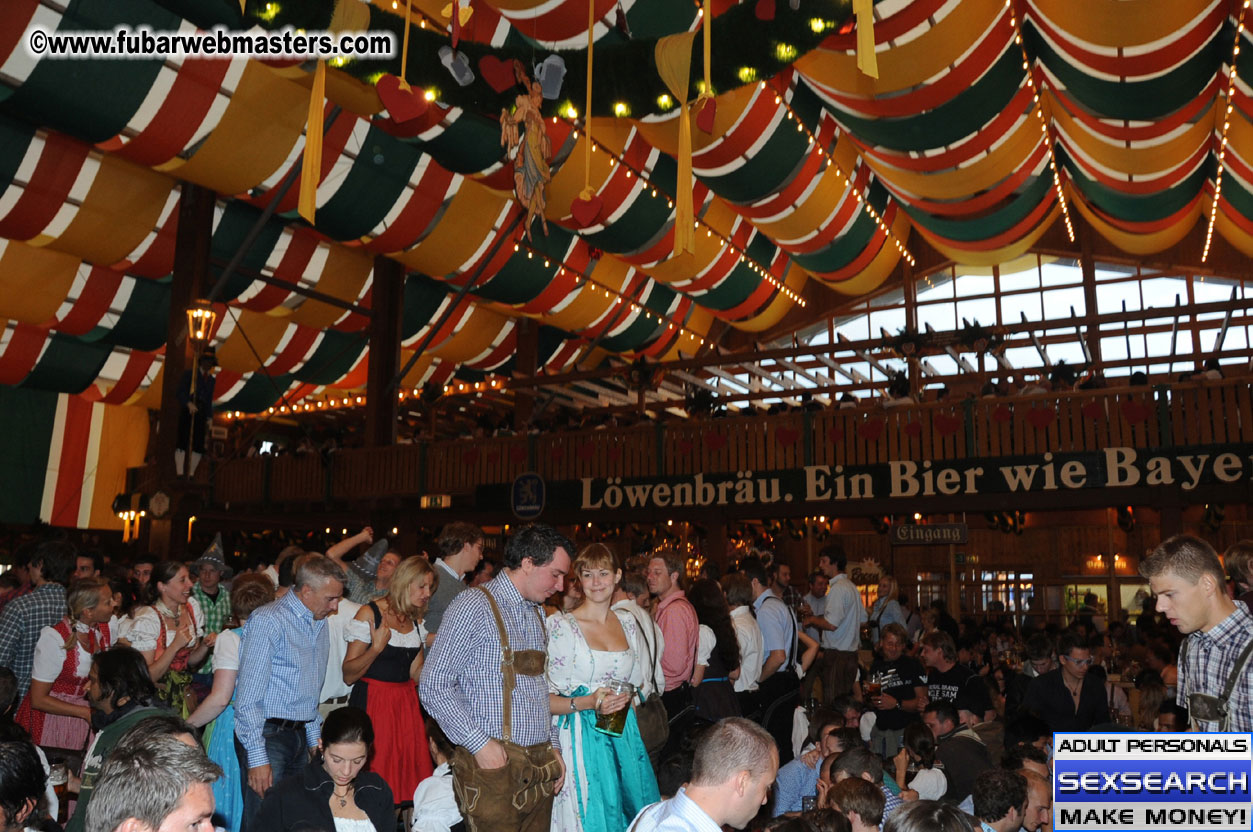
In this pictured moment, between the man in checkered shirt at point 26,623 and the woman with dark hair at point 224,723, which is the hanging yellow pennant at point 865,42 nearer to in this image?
the woman with dark hair at point 224,723

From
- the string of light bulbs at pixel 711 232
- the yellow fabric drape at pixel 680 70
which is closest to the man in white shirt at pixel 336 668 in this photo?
the yellow fabric drape at pixel 680 70

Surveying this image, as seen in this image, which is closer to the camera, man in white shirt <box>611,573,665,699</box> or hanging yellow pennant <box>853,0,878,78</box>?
man in white shirt <box>611,573,665,699</box>

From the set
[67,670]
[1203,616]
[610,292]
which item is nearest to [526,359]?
[610,292]

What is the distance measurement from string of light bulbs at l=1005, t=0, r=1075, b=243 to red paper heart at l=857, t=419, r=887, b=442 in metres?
4.41

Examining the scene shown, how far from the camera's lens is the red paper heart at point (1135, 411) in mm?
11273

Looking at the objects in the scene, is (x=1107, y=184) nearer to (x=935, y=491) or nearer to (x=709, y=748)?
(x=935, y=491)

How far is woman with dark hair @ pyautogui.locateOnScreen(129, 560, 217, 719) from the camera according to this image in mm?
5031

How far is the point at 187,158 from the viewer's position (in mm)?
11250

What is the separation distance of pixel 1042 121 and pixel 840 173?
280 centimetres

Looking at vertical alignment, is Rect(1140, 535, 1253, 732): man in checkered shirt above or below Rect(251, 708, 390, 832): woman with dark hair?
above

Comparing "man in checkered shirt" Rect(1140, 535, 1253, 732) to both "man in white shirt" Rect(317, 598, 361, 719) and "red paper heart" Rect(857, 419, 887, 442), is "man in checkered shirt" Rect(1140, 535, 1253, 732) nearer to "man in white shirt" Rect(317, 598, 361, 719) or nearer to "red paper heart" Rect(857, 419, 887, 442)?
"man in white shirt" Rect(317, 598, 361, 719)

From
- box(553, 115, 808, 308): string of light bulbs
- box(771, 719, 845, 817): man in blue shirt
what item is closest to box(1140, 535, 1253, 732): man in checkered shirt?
box(771, 719, 845, 817): man in blue shirt

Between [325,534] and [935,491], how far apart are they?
1123 cm

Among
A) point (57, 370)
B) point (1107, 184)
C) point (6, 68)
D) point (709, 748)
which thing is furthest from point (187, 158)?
point (1107, 184)
